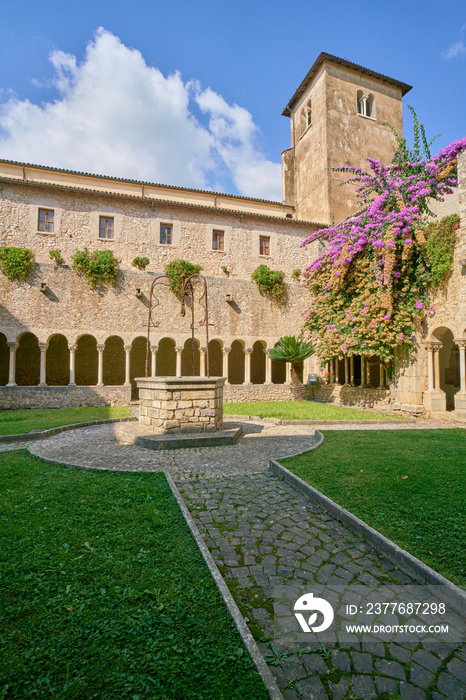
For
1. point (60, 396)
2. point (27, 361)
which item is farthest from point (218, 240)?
point (27, 361)

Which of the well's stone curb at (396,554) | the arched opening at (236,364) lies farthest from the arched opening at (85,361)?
the well's stone curb at (396,554)

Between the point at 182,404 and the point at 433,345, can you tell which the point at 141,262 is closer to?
the point at 182,404

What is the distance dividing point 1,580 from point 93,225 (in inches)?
667

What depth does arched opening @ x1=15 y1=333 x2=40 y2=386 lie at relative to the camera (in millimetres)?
16719

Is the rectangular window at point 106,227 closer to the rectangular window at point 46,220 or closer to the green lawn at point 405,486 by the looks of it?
the rectangular window at point 46,220

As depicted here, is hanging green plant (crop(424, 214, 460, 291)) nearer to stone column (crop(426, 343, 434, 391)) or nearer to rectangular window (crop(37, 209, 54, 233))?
stone column (crop(426, 343, 434, 391))

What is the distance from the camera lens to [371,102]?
24312 millimetres

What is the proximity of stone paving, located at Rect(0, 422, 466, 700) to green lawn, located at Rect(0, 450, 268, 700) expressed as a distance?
252 millimetres

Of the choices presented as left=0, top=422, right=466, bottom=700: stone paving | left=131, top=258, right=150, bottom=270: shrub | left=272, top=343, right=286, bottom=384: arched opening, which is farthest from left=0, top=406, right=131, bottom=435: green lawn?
left=272, top=343, right=286, bottom=384: arched opening

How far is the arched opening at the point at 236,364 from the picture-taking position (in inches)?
814

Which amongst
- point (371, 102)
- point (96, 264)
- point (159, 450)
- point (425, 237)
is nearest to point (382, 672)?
point (159, 450)

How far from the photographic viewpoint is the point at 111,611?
221 centimetres

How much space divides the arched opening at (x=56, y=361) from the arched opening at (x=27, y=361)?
481 millimetres

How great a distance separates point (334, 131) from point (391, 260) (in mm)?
15579
